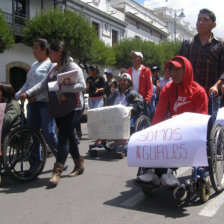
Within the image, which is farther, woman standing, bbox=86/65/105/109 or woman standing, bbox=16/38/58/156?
woman standing, bbox=86/65/105/109

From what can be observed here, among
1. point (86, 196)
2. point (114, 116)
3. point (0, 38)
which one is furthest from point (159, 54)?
point (86, 196)

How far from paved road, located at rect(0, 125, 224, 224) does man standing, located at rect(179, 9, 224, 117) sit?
1365mm

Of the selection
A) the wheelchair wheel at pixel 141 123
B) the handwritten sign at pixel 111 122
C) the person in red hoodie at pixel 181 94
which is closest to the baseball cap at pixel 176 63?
the person in red hoodie at pixel 181 94

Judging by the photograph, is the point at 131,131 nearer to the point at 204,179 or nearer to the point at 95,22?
the point at 204,179

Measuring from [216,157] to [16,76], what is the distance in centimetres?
2016

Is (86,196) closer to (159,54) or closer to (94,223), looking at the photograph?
(94,223)

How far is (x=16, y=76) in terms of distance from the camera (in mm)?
21922

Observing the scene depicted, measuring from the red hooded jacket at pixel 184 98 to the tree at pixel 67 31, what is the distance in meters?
15.9

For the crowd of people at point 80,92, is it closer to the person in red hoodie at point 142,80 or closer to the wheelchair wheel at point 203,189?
the wheelchair wheel at point 203,189

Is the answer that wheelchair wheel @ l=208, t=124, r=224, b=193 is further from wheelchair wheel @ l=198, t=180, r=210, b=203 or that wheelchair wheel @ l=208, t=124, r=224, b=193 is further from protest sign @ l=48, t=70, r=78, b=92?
protest sign @ l=48, t=70, r=78, b=92

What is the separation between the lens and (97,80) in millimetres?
8148

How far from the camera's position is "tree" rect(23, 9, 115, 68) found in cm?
2005

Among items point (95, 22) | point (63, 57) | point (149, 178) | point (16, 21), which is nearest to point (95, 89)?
point (63, 57)

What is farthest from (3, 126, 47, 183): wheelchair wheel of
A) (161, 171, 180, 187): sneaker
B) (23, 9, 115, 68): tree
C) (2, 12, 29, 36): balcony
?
(2, 12, 29, 36): balcony
